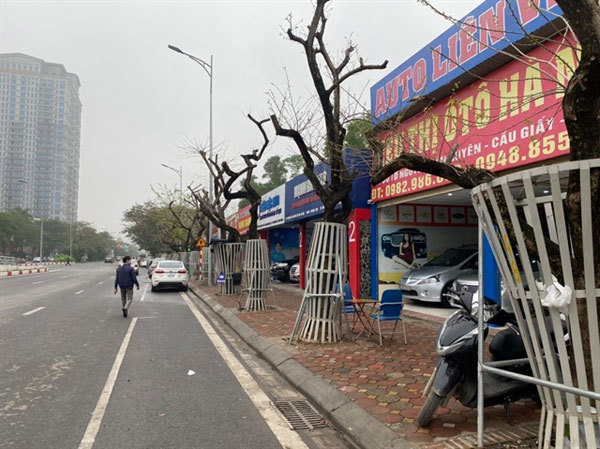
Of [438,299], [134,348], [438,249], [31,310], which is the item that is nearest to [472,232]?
[438,249]

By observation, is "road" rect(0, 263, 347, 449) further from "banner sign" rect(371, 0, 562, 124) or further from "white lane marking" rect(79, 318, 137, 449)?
"banner sign" rect(371, 0, 562, 124)

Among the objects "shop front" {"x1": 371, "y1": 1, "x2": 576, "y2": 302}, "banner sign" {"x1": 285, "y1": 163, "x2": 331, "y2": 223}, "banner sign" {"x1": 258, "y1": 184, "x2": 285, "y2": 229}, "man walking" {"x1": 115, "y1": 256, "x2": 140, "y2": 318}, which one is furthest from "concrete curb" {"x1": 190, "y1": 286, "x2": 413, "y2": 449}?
"banner sign" {"x1": 258, "y1": 184, "x2": 285, "y2": 229}

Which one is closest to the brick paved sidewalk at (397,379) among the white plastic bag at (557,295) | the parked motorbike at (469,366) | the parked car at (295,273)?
the parked motorbike at (469,366)

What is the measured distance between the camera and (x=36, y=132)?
274 feet

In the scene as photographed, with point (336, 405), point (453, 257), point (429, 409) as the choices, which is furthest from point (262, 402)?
point (453, 257)

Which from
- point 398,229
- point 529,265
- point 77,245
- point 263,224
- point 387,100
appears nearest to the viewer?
point 529,265

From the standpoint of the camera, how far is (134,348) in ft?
24.7

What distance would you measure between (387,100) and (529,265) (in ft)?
32.4

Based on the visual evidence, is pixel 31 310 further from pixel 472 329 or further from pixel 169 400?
Result: pixel 472 329

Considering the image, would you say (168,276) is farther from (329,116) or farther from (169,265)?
(329,116)

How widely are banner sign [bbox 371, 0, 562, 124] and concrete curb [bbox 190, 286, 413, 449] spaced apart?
14.7 feet

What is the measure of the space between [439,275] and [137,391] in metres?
8.22

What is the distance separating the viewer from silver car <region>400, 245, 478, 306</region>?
1116cm

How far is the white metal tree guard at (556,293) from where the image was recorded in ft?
8.60
